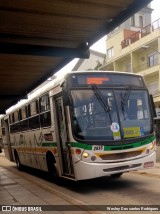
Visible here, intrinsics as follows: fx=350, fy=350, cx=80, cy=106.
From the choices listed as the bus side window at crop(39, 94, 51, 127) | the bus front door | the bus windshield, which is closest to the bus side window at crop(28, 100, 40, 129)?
the bus side window at crop(39, 94, 51, 127)

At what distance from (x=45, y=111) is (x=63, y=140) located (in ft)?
5.43

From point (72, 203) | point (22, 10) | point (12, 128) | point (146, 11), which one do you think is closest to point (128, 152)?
point (72, 203)

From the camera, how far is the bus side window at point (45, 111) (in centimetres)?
1091

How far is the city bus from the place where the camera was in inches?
348

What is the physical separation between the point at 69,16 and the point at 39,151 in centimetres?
581

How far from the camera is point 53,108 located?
10.4m

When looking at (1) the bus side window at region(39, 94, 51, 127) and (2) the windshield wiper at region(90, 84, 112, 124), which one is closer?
(2) the windshield wiper at region(90, 84, 112, 124)

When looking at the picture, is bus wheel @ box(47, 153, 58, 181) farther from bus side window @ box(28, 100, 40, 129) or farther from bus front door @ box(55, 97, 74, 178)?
bus side window @ box(28, 100, 40, 129)

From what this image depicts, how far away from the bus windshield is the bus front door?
544 mm

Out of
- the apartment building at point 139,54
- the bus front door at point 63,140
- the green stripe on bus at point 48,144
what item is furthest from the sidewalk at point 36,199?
the apartment building at point 139,54

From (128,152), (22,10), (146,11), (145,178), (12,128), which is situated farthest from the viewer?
(146,11)

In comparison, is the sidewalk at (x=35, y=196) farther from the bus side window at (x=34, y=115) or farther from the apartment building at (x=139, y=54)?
the apartment building at (x=139, y=54)

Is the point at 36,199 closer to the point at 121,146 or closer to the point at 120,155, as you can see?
the point at 120,155

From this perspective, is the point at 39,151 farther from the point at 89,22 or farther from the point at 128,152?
the point at 89,22
